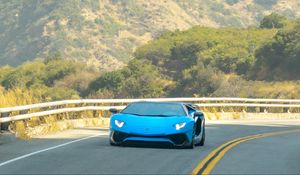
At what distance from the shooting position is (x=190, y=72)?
301 feet

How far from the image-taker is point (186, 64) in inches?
4210

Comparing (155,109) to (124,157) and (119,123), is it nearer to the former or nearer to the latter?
(119,123)

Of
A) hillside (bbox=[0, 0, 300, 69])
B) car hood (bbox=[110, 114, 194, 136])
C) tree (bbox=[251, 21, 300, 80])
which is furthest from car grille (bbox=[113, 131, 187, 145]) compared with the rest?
hillside (bbox=[0, 0, 300, 69])

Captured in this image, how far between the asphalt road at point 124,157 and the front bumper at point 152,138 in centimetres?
18

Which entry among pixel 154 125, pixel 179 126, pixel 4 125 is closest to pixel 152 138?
pixel 154 125

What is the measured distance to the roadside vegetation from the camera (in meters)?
83.3

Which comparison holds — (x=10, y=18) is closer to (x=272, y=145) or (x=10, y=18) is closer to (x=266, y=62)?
(x=266, y=62)

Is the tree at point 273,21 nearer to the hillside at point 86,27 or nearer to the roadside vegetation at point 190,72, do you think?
the roadside vegetation at point 190,72

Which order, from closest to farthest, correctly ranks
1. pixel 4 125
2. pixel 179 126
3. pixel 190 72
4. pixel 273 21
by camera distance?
pixel 179 126 < pixel 4 125 < pixel 190 72 < pixel 273 21

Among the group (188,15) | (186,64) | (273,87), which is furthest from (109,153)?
(188,15)

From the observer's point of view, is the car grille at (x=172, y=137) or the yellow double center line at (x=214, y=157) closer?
the yellow double center line at (x=214, y=157)

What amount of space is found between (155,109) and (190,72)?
72705mm

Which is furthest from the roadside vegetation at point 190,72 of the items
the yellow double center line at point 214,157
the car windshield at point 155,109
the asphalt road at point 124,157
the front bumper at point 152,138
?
the front bumper at point 152,138

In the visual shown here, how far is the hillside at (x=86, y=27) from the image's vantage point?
151125 millimetres
